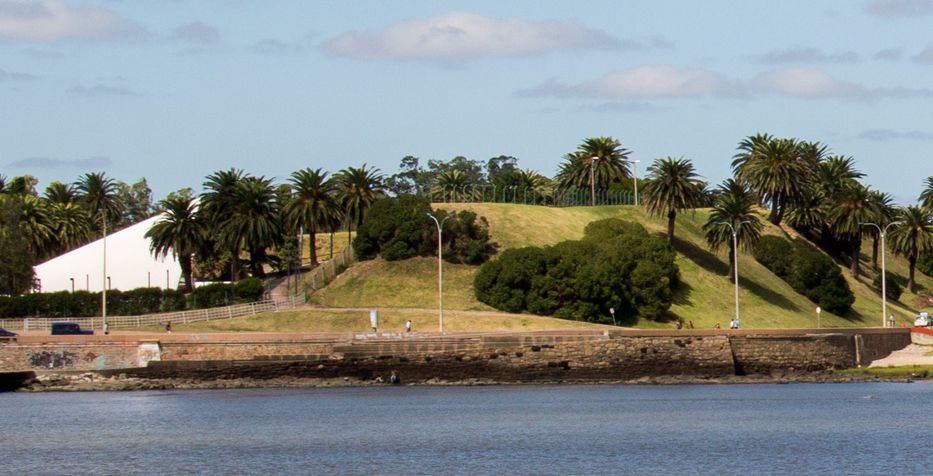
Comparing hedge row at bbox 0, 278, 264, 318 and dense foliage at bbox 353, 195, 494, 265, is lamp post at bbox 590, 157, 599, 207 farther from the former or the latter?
hedge row at bbox 0, 278, 264, 318

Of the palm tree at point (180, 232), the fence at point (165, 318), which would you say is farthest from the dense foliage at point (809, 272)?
the palm tree at point (180, 232)

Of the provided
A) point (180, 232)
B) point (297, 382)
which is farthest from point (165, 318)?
point (297, 382)

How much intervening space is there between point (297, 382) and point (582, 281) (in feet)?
115

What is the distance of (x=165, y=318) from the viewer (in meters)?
114

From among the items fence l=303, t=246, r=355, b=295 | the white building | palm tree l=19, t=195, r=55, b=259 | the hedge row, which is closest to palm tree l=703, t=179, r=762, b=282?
fence l=303, t=246, r=355, b=295

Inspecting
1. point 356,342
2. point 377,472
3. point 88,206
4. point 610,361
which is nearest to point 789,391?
point 610,361

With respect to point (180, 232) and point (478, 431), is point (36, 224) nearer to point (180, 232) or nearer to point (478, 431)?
point (180, 232)

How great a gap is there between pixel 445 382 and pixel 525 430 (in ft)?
85.9

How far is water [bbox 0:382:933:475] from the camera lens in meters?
55.2

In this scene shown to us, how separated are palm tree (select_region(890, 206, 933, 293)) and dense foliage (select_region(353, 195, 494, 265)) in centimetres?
4970

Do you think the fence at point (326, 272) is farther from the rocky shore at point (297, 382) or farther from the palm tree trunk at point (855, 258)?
the palm tree trunk at point (855, 258)

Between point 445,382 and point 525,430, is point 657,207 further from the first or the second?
point 525,430

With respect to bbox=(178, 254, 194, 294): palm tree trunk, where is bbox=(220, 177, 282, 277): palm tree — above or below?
above

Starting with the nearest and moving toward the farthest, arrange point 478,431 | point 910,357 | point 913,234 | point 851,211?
point 478,431, point 910,357, point 851,211, point 913,234
